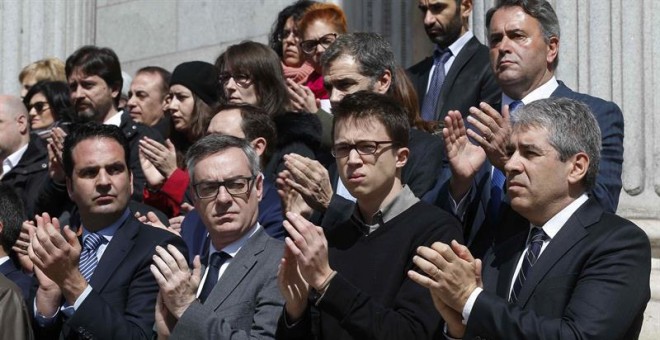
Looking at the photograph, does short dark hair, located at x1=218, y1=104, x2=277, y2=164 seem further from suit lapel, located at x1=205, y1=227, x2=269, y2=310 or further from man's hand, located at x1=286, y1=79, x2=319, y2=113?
suit lapel, located at x1=205, y1=227, x2=269, y2=310

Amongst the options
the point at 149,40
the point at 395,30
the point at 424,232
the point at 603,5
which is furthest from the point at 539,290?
the point at 149,40

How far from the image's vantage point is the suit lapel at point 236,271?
5523mm

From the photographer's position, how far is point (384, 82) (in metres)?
6.43

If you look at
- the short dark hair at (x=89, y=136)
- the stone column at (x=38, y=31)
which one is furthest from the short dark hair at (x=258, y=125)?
the stone column at (x=38, y=31)

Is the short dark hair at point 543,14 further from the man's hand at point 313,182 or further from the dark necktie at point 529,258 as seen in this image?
the dark necktie at point 529,258

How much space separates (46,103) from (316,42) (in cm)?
253

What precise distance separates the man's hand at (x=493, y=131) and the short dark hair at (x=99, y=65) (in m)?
3.59

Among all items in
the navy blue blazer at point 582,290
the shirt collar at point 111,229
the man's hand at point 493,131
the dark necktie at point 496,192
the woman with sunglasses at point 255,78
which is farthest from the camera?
the woman with sunglasses at point 255,78

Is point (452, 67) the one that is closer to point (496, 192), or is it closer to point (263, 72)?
point (263, 72)

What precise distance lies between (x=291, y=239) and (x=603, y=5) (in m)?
2.76

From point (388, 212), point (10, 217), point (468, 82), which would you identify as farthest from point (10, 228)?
point (468, 82)

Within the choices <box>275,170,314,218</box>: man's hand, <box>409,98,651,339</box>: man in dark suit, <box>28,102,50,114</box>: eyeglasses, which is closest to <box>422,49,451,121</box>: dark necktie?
<box>275,170,314,218</box>: man's hand

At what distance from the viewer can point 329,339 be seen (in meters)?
5.14

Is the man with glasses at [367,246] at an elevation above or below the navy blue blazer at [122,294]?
above
